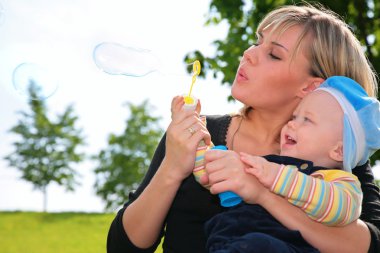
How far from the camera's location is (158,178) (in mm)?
2562

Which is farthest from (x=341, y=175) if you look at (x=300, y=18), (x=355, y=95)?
(x=300, y=18)

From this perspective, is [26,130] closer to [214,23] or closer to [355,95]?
[214,23]

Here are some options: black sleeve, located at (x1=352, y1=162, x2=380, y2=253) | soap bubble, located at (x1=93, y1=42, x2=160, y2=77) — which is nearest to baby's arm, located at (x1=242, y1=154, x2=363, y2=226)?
black sleeve, located at (x1=352, y1=162, x2=380, y2=253)

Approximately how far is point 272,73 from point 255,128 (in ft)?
1.38

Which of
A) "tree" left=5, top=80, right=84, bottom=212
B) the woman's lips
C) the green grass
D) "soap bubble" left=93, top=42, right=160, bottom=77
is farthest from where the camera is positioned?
"tree" left=5, top=80, right=84, bottom=212

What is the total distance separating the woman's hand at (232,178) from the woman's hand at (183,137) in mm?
167

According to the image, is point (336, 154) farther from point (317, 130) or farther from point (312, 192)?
point (312, 192)

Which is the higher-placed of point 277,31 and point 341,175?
point 277,31

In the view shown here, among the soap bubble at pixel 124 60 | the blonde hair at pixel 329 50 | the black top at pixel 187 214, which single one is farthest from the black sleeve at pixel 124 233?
the blonde hair at pixel 329 50

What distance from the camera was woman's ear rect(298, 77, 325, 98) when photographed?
9.50 feet

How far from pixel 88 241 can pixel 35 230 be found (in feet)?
9.16

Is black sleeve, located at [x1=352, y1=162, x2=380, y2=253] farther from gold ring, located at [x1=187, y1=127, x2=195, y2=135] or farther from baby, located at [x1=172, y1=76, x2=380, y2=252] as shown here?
gold ring, located at [x1=187, y1=127, x2=195, y2=135]

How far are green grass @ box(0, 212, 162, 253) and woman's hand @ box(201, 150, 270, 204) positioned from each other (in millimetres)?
10344

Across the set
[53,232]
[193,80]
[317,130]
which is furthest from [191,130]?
[53,232]
